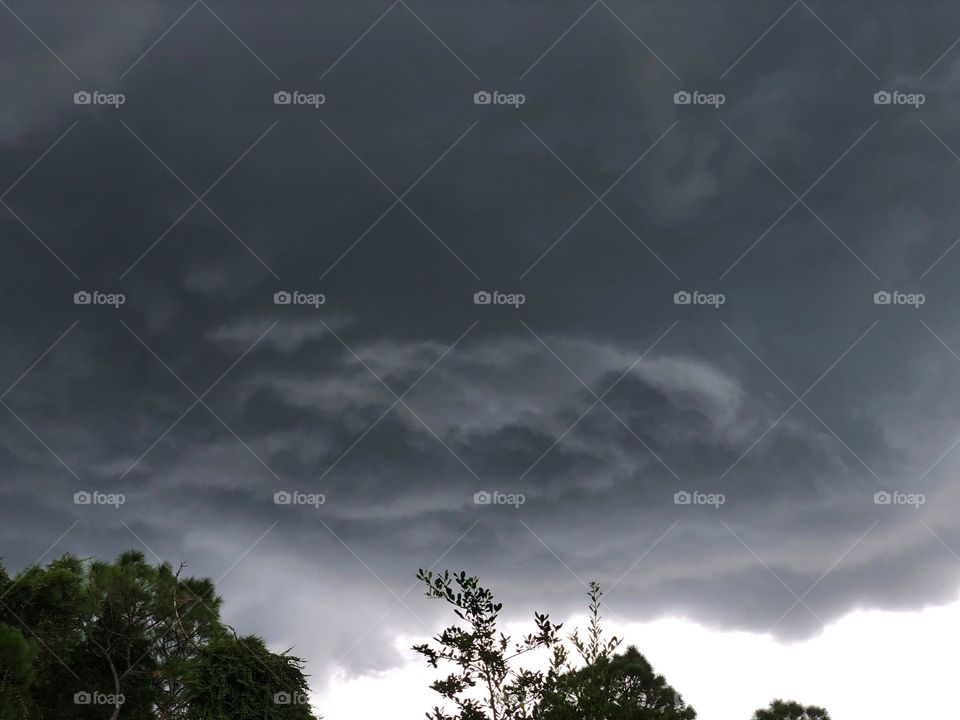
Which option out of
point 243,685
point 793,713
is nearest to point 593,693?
point 243,685

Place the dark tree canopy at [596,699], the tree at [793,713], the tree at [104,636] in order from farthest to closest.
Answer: the tree at [793,713] → the tree at [104,636] → the dark tree canopy at [596,699]

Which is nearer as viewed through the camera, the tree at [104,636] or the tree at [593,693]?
the tree at [593,693]

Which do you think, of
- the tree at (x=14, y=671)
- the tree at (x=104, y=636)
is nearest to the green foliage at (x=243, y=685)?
the tree at (x=14, y=671)

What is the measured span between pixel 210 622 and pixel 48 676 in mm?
5954

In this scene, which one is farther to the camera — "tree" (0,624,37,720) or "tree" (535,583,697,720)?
"tree" (0,624,37,720)

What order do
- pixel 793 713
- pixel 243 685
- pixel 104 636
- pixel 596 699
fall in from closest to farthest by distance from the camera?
pixel 596 699 → pixel 243 685 → pixel 104 636 → pixel 793 713

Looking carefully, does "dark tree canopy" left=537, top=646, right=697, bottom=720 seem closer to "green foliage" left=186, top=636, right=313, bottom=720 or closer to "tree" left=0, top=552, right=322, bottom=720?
"green foliage" left=186, top=636, right=313, bottom=720

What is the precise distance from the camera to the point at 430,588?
10.3 meters

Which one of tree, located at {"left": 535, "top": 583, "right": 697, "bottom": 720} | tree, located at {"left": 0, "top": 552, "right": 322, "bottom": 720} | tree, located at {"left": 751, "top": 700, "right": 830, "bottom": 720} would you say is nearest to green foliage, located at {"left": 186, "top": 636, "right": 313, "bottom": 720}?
tree, located at {"left": 0, "top": 552, "right": 322, "bottom": 720}

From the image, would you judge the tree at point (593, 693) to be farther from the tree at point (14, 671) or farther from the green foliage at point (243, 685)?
the tree at point (14, 671)

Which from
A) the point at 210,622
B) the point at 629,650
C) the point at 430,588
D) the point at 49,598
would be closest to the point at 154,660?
the point at 210,622

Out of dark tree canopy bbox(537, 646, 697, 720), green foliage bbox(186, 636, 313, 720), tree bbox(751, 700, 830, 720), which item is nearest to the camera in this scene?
dark tree canopy bbox(537, 646, 697, 720)

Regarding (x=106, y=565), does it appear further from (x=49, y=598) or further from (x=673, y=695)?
(x=673, y=695)

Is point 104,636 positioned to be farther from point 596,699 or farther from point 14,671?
A: point 596,699
